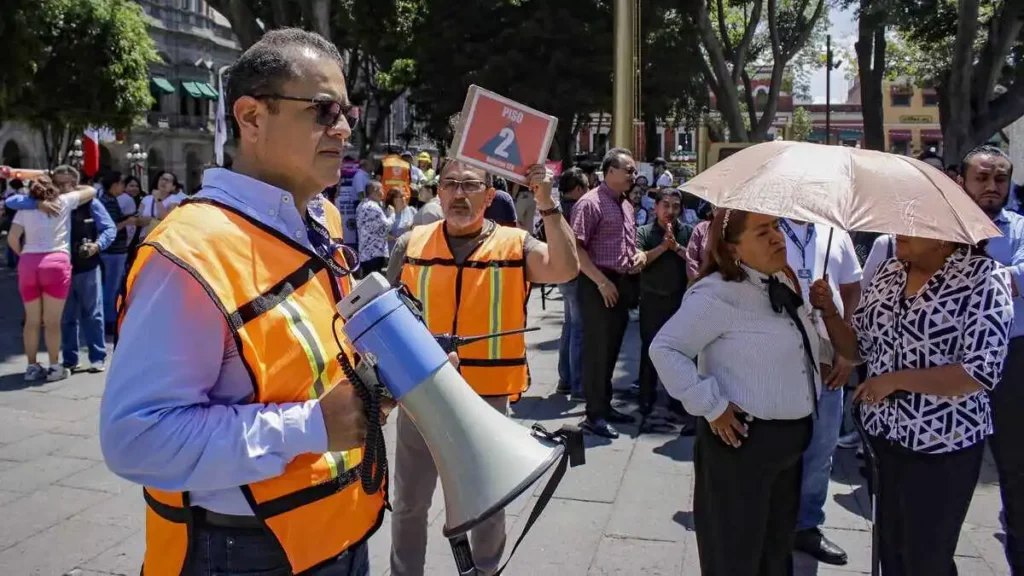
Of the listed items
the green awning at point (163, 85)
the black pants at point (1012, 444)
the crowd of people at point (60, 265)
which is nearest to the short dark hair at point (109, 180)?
the crowd of people at point (60, 265)

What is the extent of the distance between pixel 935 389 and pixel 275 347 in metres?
2.20

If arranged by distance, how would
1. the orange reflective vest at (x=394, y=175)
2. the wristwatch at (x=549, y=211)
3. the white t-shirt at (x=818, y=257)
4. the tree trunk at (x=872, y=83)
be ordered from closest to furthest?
the wristwatch at (x=549, y=211) < the white t-shirt at (x=818, y=257) < the orange reflective vest at (x=394, y=175) < the tree trunk at (x=872, y=83)

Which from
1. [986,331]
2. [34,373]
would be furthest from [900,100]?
[986,331]

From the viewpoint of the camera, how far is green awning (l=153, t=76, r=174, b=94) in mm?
41500

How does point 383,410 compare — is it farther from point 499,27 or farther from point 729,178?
point 499,27

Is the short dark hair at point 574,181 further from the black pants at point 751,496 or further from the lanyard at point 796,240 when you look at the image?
the black pants at point 751,496

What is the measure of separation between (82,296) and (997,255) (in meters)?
7.06

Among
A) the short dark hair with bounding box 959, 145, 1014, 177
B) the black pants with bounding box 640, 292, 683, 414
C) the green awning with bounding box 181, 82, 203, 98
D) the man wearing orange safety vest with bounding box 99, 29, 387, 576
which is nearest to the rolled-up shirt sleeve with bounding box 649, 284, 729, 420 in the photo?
the man wearing orange safety vest with bounding box 99, 29, 387, 576

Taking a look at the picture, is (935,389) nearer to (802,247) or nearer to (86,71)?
(802,247)

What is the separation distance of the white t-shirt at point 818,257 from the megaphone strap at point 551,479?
2343 mm

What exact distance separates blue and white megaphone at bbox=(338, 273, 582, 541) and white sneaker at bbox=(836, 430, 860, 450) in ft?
15.9

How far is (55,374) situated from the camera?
7.30 metres

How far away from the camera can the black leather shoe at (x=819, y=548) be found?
4.04 meters

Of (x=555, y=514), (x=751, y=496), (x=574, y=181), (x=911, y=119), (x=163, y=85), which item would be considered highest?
(x=911, y=119)
